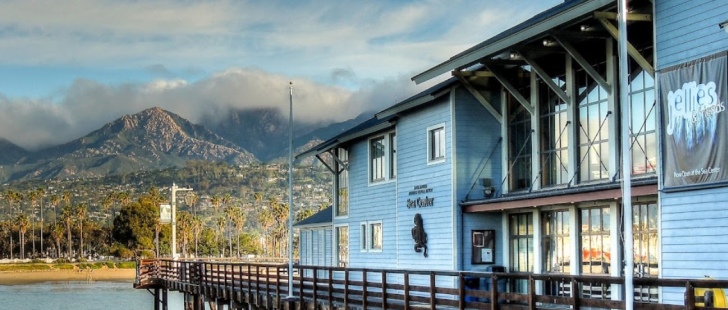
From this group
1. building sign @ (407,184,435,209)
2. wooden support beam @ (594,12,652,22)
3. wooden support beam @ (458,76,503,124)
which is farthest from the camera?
building sign @ (407,184,435,209)

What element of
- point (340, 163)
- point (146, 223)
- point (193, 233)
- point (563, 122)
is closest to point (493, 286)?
point (563, 122)

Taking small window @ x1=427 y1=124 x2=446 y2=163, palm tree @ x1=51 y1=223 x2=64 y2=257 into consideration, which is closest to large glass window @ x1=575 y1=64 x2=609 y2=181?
small window @ x1=427 y1=124 x2=446 y2=163

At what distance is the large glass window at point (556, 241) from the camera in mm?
23219

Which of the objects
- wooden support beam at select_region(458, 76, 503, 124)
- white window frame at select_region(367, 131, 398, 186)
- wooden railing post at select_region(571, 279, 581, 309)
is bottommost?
wooden railing post at select_region(571, 279, 581, 309)

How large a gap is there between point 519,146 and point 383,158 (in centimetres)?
710

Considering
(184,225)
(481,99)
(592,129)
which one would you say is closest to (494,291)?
(592,129)

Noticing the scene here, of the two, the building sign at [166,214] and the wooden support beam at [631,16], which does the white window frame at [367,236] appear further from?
the building sign at [166,214]

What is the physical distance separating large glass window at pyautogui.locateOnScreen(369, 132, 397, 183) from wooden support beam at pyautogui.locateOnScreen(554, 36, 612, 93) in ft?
33.5

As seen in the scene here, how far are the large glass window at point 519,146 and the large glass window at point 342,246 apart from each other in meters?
11.4

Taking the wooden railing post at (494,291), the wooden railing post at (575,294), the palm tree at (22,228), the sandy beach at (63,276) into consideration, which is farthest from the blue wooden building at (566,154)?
the palm tree at (22,228)

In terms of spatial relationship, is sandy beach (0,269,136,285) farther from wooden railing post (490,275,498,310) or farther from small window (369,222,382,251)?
wooden railing post (490,275,498,310)

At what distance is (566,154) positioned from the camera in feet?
76.7

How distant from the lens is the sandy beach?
397 feet

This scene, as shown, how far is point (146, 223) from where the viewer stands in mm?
146125
